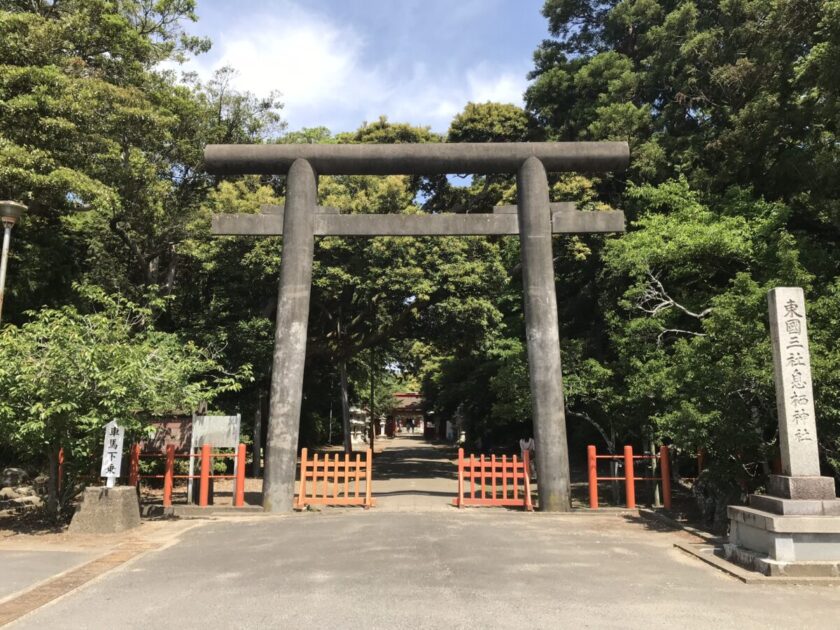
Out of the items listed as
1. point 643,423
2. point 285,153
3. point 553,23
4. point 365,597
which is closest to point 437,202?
point 553,23

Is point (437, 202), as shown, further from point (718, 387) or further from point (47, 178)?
point (718, 387)

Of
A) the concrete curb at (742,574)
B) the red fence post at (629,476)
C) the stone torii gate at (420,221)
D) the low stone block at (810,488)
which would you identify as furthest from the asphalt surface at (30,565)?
the red fence post at (629,476)

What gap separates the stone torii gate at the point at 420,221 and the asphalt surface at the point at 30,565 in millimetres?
4261

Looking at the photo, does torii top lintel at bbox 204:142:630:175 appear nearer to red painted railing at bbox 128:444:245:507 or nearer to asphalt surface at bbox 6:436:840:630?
red painted railing at bbox 128:444:245:507

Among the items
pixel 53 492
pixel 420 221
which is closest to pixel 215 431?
Answer: pixel 53 492

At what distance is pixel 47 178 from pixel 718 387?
47.2 feet

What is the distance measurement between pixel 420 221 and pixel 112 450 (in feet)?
24.0

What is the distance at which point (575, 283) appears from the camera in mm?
20406

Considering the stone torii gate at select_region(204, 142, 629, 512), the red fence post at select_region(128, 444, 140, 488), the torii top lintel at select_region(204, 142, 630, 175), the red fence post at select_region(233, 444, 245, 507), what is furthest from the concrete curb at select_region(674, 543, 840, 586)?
the red fence post at select_region(128, 444, 140, 488)

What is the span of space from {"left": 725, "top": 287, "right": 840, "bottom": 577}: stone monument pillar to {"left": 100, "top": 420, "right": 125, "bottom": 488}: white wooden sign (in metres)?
9.10

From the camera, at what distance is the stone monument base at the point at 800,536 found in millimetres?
6512

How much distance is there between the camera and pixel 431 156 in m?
12.7

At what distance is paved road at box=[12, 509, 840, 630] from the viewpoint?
209 inches

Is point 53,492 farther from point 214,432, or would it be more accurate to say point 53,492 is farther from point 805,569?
point 805,569
